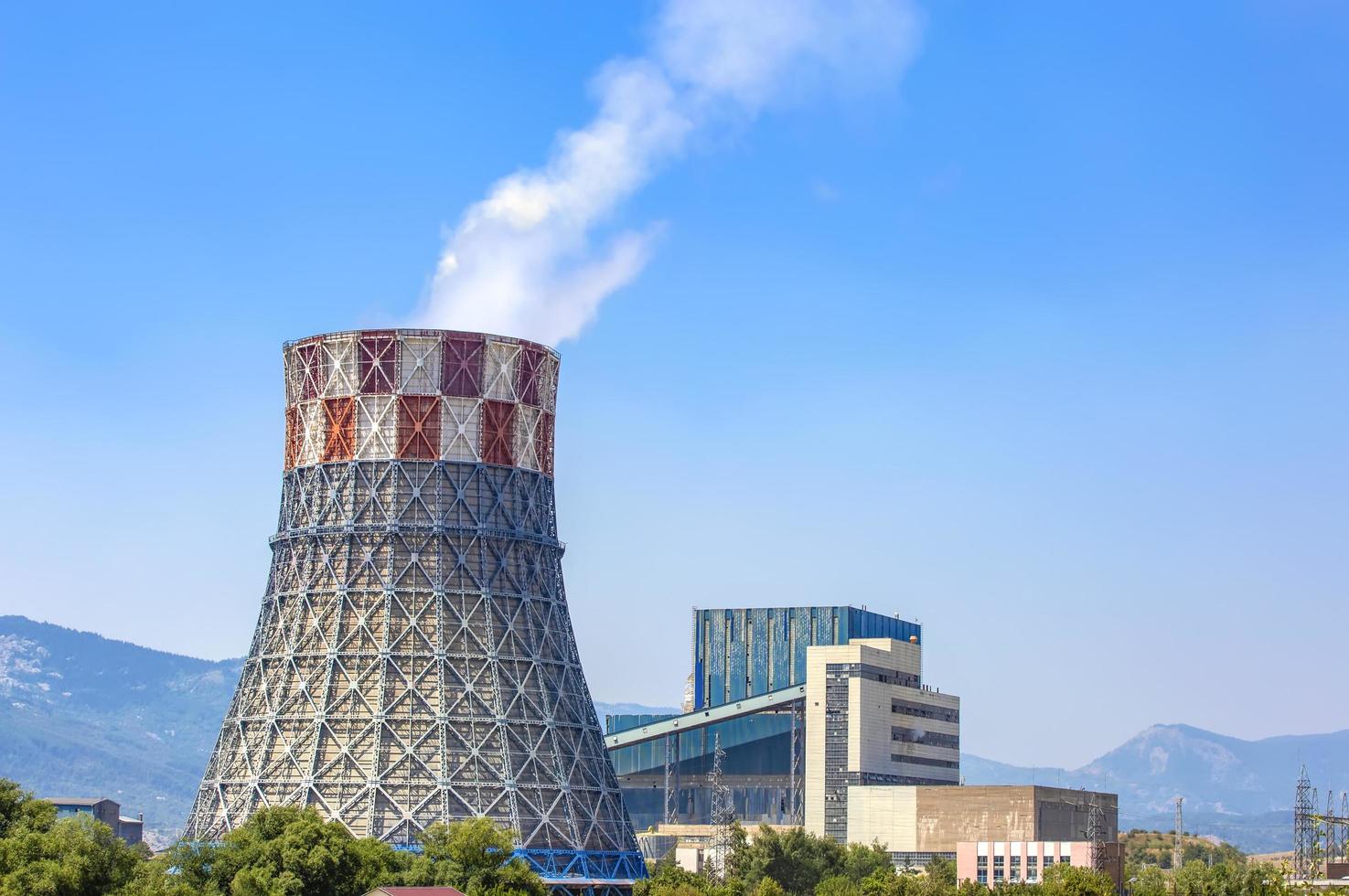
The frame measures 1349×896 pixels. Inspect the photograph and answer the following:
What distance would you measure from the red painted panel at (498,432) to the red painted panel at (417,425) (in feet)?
11.4

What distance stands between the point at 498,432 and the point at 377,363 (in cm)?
977

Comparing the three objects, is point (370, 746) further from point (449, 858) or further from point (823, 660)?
point (823, 660)

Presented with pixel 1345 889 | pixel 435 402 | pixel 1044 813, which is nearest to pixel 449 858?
pixel 435 402

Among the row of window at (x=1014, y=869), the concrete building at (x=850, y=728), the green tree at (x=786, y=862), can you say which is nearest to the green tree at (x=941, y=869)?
the row of window at (x=1014, y=869)

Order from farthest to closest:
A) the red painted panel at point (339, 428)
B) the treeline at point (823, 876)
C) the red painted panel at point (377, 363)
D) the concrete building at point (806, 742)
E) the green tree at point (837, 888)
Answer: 1. the concrete building at point (806, 742)
2. the green tree at point (837, 888)
3. the treeline at point (823, 876)
4. the red painted panel at point (339, 428)
5. the red painted panel at point (377, 363)

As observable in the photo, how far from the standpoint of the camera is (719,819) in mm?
169125

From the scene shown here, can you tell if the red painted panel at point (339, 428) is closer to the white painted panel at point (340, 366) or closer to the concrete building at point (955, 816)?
the white painted panel at point (340, 366)

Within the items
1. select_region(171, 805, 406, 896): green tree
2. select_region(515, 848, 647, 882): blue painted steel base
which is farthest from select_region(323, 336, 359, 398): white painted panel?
select_region(515, 848, 647, 882): blue painted steel base

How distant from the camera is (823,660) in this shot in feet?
588

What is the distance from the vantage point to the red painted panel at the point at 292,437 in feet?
419

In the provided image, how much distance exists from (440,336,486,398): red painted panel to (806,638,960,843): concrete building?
6713cm

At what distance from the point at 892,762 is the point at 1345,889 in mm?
67782

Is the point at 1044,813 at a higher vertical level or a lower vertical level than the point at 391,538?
lower

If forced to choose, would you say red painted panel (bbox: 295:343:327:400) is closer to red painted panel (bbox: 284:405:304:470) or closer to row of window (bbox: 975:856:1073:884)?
red painted panel (bbox: 284:405:304:470)
